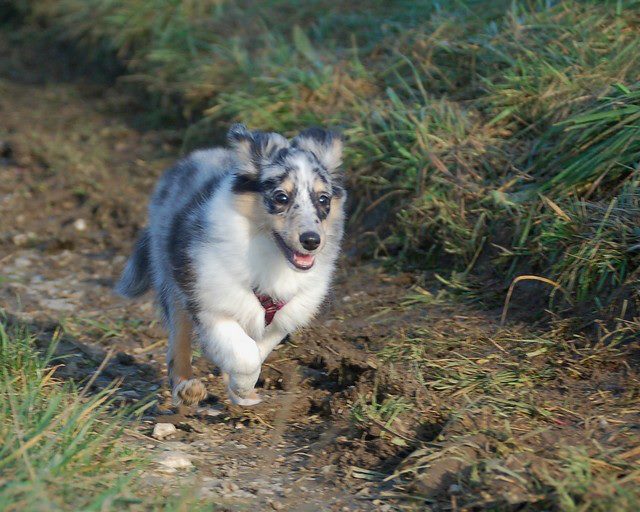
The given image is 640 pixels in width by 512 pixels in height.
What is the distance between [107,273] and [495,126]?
2.77 metres

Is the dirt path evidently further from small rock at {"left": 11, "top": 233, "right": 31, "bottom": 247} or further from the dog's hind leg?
the dog's hind leg

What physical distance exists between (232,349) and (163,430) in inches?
18.8

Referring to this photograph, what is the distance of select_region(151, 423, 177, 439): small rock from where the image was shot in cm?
432

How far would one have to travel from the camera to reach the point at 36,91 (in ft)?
33.0

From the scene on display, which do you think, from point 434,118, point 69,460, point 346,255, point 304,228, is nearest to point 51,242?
point 346,255

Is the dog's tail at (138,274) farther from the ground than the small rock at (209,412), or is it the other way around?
the dog's tail at (138,274)

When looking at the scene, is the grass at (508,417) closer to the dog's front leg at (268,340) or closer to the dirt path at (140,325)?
the dirt path at (140,325)

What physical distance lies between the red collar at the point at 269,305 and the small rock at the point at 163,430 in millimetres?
650

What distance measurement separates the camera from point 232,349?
172 inches

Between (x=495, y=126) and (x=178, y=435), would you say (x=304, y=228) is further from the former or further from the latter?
(x=495, y=126)


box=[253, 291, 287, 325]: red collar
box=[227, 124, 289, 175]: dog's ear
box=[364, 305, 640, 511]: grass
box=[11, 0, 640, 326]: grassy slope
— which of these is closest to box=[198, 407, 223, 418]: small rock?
box=[253, 291, 287, 325]: red collar

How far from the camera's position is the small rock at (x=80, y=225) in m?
7.23

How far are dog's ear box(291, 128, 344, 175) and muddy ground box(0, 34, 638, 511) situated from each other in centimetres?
82

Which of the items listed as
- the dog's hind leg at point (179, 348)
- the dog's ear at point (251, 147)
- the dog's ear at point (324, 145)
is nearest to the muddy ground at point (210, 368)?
the dog's hind leg at point (179, 348)
